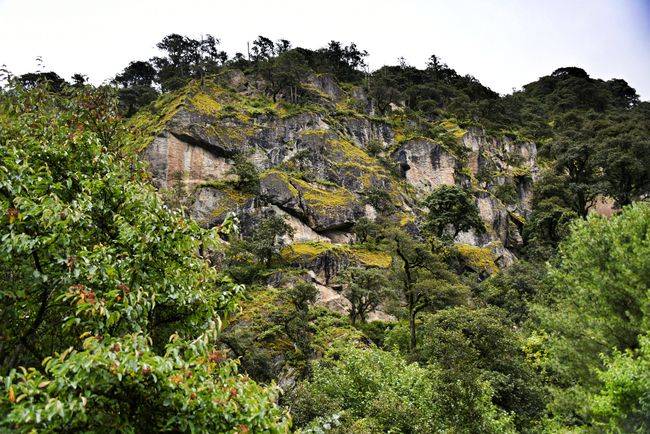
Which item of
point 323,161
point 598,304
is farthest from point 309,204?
point 598,304

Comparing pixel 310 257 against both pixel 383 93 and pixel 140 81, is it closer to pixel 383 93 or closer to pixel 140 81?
pixel 383 93

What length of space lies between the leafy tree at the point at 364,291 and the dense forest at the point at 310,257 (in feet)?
0.93

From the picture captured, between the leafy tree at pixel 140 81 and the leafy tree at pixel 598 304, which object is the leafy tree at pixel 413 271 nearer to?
the leafy tree at pixel 598 304

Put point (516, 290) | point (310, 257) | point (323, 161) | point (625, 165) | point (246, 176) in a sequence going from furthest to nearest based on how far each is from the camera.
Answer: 1. point (323, 161)
2. point (246, 176)
3. point (625, 165)
4. point (310, 257)
5. point (516, 290)

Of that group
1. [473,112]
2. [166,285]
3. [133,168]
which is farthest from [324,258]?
[473,112]

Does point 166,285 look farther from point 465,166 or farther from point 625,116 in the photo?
point 625,116

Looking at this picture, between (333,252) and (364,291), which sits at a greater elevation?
(333,252)

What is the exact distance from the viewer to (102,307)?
4.80m

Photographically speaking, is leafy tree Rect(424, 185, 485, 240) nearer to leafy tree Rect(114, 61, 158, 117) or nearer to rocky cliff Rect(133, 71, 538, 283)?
rocky cliff Rect(133, 71, 538, 283)

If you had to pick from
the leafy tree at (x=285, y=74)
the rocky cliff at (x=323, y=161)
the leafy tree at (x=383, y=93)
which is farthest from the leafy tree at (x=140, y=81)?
the leafy tree at (x=383, y=93)

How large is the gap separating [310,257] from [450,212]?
14.8 m

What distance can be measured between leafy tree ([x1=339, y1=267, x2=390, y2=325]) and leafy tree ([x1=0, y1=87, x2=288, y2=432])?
92.0 feet

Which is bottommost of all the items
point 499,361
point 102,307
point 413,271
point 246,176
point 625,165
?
point 499,361

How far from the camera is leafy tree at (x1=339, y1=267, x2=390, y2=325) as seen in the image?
34.4 meters
